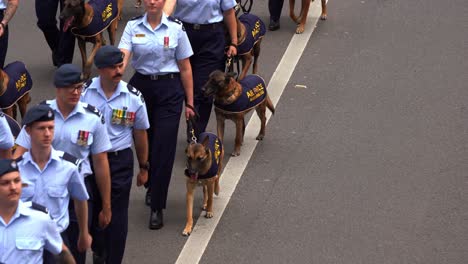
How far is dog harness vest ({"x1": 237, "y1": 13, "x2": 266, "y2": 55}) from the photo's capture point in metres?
13.6

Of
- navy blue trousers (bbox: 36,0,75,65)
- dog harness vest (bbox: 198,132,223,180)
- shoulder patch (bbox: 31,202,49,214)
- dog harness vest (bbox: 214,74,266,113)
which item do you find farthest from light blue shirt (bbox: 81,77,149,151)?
navy blue trousers (bbox: 36,0,75,65)

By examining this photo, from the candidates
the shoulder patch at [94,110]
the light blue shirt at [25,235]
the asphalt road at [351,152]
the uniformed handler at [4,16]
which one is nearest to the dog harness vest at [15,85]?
the uniformed handler at [4,16]

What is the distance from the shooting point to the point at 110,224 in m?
9.85

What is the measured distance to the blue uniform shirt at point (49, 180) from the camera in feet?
27.4

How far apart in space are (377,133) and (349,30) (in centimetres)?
341

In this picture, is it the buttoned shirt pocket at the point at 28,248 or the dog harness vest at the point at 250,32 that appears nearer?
the buttoned shirt pocket at the point at 28,248

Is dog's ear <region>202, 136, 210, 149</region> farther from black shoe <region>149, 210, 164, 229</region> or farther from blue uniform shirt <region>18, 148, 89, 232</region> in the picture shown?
blue uniform shirt <region>18, 148, 89, 232</region>

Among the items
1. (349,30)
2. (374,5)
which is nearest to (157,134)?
(349,30)

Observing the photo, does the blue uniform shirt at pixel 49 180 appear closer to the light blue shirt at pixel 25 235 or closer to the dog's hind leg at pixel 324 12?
the light blue shirt at pixel 25 235

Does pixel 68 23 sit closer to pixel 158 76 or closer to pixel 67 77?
pixel 158 76

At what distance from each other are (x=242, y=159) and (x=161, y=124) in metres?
1.86

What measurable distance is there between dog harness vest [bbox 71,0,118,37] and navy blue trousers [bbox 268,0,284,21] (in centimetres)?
239

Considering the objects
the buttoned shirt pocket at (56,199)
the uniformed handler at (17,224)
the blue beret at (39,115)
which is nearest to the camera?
the uniformed handler at (17,224)

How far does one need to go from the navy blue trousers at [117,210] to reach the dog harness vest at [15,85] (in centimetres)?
Result: 250
